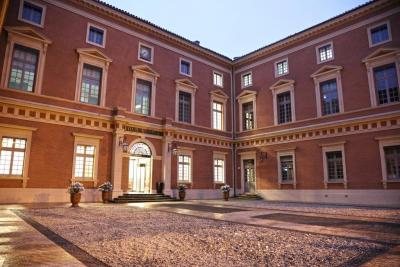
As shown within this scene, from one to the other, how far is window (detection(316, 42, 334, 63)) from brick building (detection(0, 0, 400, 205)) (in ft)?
0.23

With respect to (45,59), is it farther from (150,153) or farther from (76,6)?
(150,153)

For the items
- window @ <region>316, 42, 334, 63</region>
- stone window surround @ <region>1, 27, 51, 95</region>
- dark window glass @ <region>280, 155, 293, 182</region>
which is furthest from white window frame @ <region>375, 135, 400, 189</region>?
stone window surround @ <region>1, 27, 51, 95</region>

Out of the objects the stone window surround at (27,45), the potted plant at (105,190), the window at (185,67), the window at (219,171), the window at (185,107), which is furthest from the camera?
the window at (219,171)

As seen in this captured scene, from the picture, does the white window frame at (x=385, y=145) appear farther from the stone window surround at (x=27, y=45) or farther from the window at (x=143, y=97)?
the stone window surround at (x=27, y=45)

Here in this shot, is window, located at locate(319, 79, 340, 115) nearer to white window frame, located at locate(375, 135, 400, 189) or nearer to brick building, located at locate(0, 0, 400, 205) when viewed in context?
brick building, located at locate(0, 0, 400, 205)

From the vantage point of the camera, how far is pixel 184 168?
20.3 m

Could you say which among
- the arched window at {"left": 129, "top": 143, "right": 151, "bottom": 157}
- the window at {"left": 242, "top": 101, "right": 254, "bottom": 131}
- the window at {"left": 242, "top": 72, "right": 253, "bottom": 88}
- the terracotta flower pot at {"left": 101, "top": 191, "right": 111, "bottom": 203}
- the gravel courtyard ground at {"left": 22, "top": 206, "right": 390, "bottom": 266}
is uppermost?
the window at {"left": 242, "top": 72, "right": 253, "bottom": 88}

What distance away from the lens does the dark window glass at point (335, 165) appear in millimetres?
17516

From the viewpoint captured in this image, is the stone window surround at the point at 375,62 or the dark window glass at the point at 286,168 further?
the dark window glass at the point at 286,168

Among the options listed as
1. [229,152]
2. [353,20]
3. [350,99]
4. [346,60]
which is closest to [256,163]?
A: [229,152]

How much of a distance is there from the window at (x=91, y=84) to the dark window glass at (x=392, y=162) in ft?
56.8

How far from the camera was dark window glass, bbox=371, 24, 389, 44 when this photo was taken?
16.7 meters

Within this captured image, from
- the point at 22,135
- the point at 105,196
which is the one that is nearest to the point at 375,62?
the point at 105,196

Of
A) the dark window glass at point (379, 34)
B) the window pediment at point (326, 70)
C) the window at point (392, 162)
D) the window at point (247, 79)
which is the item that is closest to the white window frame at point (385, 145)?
the window at point (392, 162)
